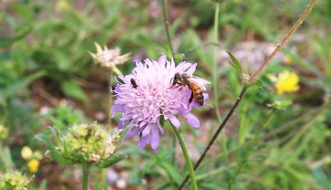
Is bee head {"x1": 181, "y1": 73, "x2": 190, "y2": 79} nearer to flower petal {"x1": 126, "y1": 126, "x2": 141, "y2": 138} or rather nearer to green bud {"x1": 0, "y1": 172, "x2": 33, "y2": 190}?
flower petal {"x1": 126, "y1": 126, "x2": 141, "y2": 138}

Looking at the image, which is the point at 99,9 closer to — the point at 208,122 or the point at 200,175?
the point at 208,122

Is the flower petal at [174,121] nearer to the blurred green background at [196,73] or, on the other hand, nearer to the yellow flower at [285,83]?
the blurred green background at [196,73]

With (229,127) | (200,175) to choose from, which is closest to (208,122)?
(229,127)

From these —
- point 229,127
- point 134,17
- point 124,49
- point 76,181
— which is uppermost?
point 134,17

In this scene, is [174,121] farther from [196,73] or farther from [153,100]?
[196,73]

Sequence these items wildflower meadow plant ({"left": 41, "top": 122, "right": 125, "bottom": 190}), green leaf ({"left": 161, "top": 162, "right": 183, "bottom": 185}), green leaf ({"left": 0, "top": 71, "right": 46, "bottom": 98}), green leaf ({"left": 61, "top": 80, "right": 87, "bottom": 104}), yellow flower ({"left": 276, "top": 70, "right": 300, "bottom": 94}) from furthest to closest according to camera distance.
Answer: green leaf ({"left": 61, "top": 80, "right": 87, "bottom": 104}) < green leaf ({"left": 0, "top": 71, "right": 46, "bottom": 98}) < yellow flower ({"left": 276, "top": 70, "right": 300, "bottom": 94}) < green leaf ({"left": 161, "top": 162, "right": 183, "bottom": 185}) < wildflower meadow plant ({"left": 41, "top": 122, "right": 125, "bottom": 190})

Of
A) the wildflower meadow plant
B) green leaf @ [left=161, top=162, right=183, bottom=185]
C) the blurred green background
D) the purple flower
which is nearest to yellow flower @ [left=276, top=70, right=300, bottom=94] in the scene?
the blurred green background

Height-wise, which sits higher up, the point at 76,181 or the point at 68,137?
the point at 76,181
